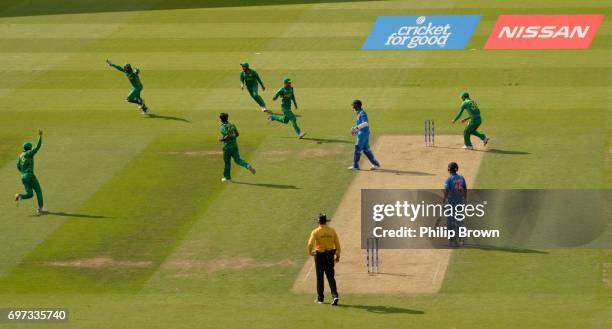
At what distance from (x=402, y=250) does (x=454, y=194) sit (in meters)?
1.68

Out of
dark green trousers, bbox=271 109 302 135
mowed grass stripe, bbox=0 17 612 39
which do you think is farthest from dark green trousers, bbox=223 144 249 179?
mowed grass stripe, bbox=0 17 612 39

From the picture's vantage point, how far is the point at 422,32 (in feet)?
171

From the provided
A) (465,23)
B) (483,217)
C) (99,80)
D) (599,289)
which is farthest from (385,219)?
(465,23)

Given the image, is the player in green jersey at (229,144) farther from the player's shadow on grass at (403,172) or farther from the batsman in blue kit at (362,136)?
the player's shadow on grass at (403,172)

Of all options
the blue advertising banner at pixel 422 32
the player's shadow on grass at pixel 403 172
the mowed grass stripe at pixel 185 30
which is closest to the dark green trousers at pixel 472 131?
the player's shadow on grass at pixel 403 172

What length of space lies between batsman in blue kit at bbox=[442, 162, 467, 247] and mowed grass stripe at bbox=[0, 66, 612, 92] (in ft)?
51.0

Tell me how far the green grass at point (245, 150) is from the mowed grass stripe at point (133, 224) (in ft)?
0.23

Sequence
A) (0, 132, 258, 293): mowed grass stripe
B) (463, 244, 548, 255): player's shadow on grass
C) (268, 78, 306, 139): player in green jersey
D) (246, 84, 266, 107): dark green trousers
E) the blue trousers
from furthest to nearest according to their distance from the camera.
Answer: (246, 84, 266, 107): dark green trousers < (268, 78, 306, 139): player in green jersey < the blue trousers < (463, 244, 548, 255): player's shadow on grass < (0, 132, 258, 293): mowed grass stripe

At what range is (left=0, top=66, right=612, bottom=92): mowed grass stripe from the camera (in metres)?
45.5

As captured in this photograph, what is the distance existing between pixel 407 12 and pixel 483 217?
24.6 m

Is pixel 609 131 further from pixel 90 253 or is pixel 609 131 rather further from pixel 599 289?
pixel 90 253

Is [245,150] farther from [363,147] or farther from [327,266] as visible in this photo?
[327,266]

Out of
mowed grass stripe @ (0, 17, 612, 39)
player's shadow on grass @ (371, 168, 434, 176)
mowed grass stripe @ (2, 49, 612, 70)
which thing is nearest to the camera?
player's shadow on grass @ (371, 168, 434, 176)

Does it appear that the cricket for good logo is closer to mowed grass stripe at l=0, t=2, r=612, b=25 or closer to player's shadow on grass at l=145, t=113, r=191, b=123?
mowed grass stripe at l=0, t=2, r=612, b=25
